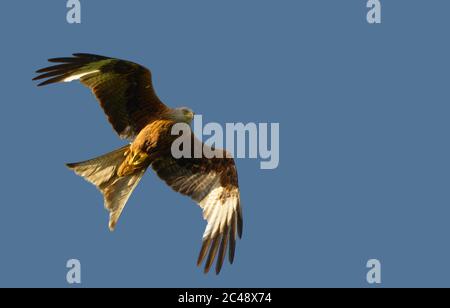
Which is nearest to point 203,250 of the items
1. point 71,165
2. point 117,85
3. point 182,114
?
point 182,114

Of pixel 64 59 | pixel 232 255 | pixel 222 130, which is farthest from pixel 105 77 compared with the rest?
pixel 232 255

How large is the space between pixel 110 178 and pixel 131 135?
0.66 m

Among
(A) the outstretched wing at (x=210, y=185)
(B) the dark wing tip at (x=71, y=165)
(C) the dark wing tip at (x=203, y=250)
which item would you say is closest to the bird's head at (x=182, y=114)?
(A) the outstretched wing at (x=210, y=185)

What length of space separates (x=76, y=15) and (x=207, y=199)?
317 cm

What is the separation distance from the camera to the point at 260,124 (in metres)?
15.5

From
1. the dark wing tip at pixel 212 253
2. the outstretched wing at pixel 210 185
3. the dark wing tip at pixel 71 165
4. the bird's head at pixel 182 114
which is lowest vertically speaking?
the dark wing tip at pixel 212 253

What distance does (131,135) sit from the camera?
51.1 feet

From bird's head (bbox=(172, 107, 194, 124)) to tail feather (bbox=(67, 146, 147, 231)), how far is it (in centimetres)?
80

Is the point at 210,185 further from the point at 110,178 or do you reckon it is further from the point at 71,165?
the point at 71,165

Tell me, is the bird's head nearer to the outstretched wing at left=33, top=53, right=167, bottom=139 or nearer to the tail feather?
the outstretched wing at left=33, top=53, right=167, bottom=139

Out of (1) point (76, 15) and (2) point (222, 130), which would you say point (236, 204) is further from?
(1) point (76, 15)

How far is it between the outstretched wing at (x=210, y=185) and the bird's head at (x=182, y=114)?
66 cm

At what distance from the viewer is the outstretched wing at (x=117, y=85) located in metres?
15.3

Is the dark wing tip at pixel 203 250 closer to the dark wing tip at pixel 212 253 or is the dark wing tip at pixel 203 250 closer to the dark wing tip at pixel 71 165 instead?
the dark wing tip at pixel 212 253
